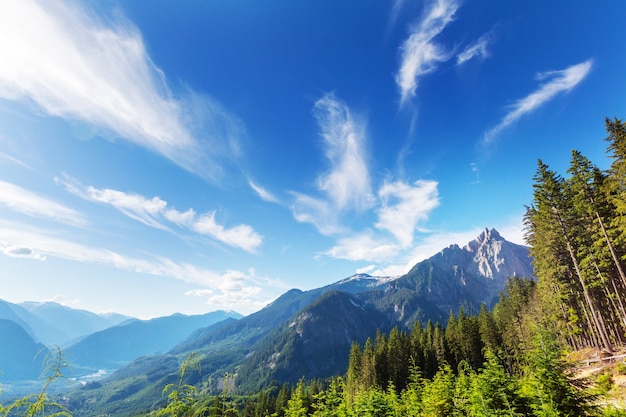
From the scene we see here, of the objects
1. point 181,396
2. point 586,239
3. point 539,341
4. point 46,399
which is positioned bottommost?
point 181,396

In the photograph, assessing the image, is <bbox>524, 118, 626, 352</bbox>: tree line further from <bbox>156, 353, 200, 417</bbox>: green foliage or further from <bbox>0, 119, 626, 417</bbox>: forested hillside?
<bbox>156, 353, 200, 417</bbox>: green foliage

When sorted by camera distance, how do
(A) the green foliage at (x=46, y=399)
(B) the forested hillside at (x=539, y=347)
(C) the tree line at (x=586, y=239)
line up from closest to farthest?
(A) the green foliage at (x=46, y=399), (B) the forested hillside at (x=539, y=347), (C) the tree line at (x=586, y=239)

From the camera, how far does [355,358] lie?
262 feet

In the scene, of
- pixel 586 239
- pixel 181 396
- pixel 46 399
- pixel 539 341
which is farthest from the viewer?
pixel 586 239

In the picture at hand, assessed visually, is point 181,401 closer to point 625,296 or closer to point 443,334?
point 625,296

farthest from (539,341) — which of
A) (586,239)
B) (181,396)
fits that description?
(586,239)

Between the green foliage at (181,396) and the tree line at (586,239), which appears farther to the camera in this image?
the tree line at (586,239)

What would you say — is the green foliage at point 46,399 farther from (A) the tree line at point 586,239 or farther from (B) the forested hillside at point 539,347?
(A) the tree line at point 586,239

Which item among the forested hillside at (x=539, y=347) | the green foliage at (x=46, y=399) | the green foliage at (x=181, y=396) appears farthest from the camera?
the forested hillside at (x=539, y=347)

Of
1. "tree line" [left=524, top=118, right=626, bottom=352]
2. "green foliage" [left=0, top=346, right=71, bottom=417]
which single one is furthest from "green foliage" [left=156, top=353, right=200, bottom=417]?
"tree line" [left=524, top=118, right=626, bottom=352]

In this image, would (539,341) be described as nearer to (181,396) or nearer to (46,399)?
(181,396)

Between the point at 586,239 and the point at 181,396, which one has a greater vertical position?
the point at 586,239

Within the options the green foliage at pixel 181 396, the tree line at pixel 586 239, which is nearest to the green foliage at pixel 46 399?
the green foliage at pixel 181 396

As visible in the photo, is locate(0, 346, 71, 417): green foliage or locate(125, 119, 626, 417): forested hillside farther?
locate(125, 119, 626, 417): forested hillside
